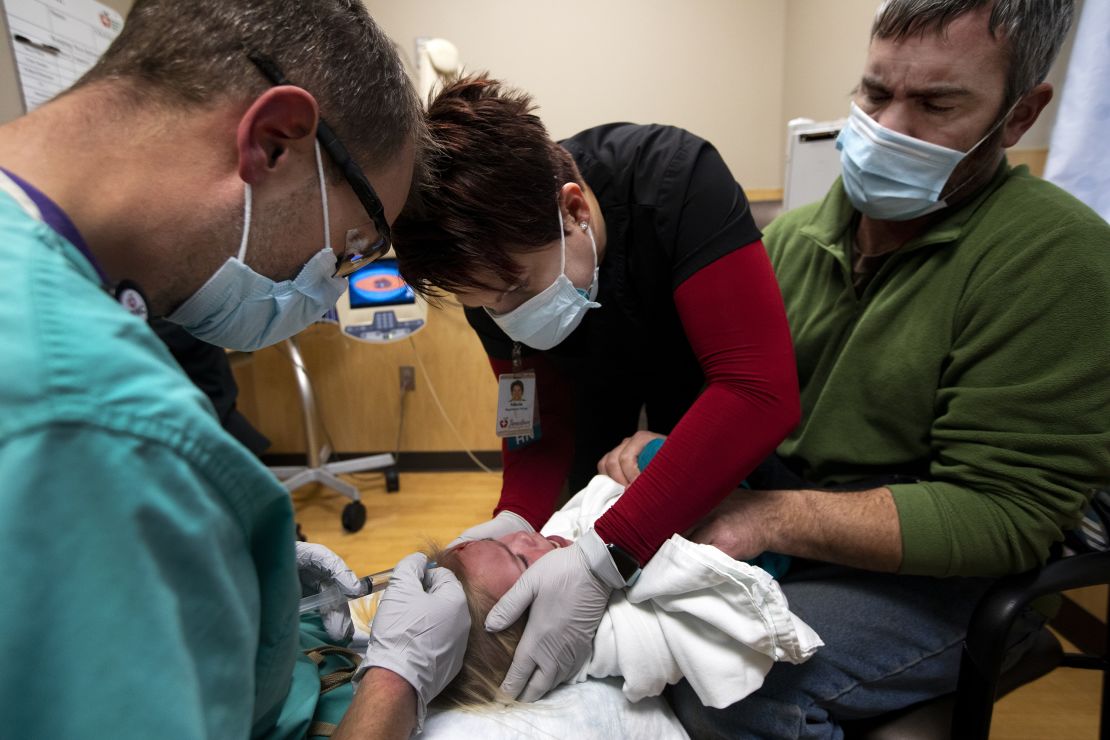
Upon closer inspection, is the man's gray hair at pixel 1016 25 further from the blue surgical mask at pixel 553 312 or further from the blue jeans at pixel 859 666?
the blue jeans at pixel 859 666

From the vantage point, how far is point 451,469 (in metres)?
3.47

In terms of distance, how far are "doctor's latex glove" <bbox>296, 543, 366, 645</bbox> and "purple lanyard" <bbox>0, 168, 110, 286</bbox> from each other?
658 mm

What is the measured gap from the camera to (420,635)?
0.87 meters

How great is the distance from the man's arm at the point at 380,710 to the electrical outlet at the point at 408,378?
2.57m

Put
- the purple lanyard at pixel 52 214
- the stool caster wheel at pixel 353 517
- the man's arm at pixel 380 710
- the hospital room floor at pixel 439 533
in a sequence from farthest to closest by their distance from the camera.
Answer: the stool caster wheel at pixel 353 517
the hospital room floor at pixel 439 533
the man's arm at pixel 380 710
the purple lanyard at pixel 52 214

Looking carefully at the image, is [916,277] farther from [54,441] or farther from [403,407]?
[403,407]

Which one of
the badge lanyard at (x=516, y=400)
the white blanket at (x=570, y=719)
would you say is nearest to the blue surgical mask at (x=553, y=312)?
the badge lanyard at (x=516, y=400)

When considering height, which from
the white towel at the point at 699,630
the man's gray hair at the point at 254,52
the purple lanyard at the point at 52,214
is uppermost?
the man's gray hair at the point at 254,52

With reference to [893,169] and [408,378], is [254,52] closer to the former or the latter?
[893,169]

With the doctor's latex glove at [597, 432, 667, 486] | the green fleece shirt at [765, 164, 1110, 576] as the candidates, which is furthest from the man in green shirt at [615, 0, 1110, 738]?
the doctor's latex glove at [597, 432, 667, 486]

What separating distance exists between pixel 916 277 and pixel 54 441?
1.21 metres

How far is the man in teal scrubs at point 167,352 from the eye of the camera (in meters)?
0.40

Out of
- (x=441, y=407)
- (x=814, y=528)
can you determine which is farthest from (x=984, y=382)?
(x=441, y=407)

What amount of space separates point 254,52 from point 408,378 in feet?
9.09
